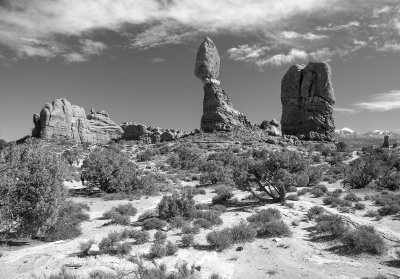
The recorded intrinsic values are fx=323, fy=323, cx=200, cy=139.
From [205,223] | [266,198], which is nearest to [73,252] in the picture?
[205,223]

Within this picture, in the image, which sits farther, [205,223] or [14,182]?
[205,223]

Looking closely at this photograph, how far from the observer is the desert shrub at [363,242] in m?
11.7

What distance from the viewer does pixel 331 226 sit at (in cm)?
1366

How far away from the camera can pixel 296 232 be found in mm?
14312

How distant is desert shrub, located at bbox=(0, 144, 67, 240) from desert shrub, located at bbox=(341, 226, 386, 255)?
1171 cm

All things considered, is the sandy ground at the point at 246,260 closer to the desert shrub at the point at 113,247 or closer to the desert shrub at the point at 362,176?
the desert shrub at the point at 113,247

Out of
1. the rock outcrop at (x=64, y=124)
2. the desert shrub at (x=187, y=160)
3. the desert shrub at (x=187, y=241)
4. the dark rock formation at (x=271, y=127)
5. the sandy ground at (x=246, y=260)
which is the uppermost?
the rock outcrop at (x=64, y=124)

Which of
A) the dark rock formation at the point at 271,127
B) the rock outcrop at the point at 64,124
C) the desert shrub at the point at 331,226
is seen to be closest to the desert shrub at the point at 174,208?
the desert shrub at the point at 331,226

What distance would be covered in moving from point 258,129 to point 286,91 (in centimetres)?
1284

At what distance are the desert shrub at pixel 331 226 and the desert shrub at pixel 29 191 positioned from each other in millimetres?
11339

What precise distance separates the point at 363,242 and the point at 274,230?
11.3ft

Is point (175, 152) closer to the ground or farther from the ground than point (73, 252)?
farther from the ground

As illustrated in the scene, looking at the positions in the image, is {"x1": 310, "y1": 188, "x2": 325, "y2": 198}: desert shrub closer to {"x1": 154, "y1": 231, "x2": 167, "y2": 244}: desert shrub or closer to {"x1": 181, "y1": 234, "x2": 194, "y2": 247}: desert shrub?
{"x1": 181, "y1": 234, "x2": 194, "y2": 247}: desert shrub

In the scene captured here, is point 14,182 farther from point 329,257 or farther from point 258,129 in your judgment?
point 258,129
